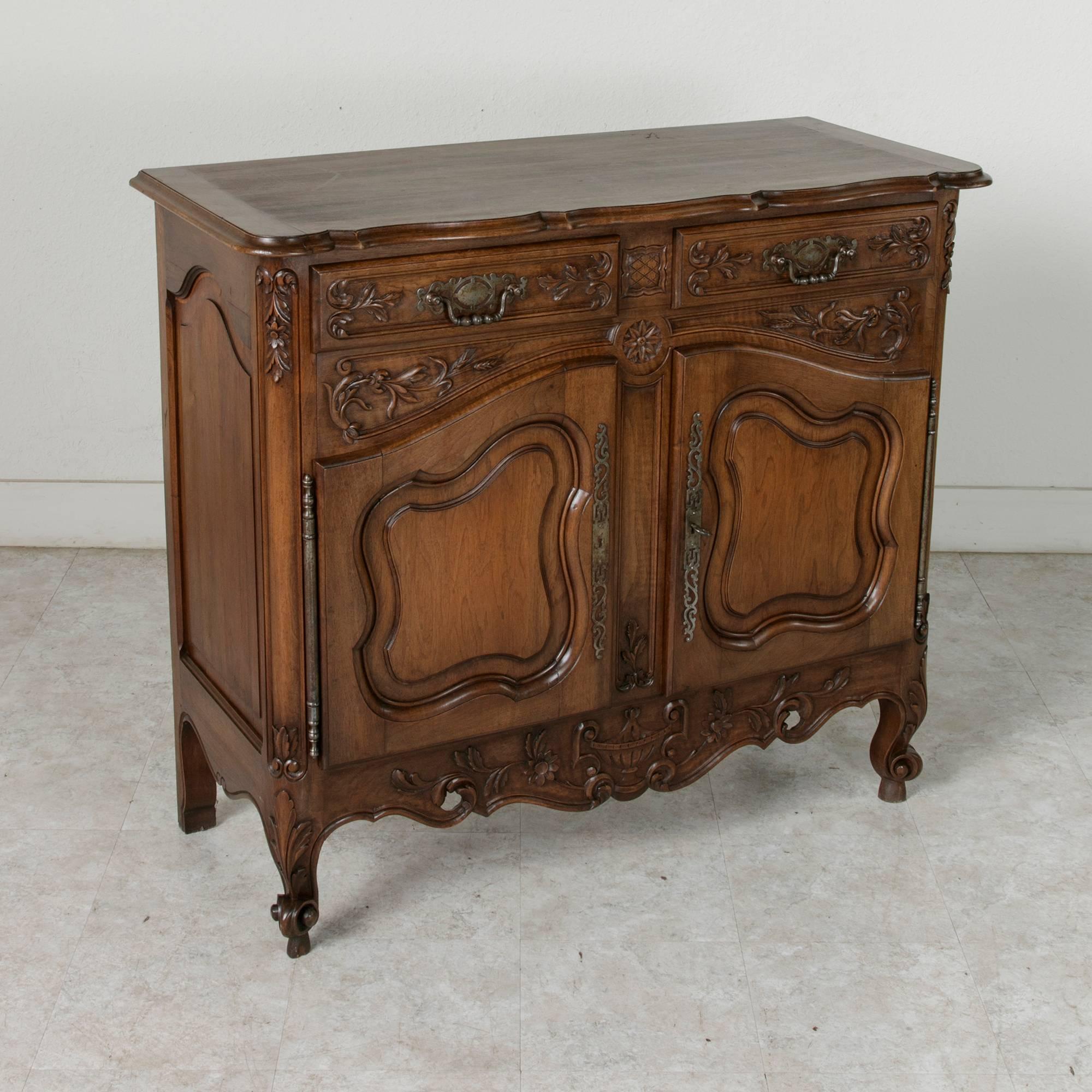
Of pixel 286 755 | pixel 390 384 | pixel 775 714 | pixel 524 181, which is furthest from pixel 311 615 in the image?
pixel 775 714

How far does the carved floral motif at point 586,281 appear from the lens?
216cm

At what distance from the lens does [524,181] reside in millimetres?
2326

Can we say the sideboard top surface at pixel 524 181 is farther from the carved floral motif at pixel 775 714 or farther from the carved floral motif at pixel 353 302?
the carved floral motif at pixel 775 714

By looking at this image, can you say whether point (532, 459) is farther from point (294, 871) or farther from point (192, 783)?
point (192, 783)

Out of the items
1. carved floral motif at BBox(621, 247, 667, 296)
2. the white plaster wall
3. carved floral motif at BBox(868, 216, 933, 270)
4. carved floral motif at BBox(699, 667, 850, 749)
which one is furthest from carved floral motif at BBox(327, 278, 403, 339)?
the white plaster wall

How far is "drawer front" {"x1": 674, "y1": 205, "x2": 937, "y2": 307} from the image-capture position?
2.25 m

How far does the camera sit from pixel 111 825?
265 cm

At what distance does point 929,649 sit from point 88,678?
166cm

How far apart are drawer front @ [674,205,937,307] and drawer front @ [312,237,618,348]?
129 millimetres

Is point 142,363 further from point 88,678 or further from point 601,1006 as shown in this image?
point 601,1006

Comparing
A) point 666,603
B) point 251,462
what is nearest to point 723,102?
point 666,603

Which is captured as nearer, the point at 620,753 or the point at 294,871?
the point at 294,871

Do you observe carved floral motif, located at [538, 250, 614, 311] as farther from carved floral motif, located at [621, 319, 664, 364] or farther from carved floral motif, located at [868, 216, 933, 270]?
carved floral motif, located at [868, 216, 933, 270]

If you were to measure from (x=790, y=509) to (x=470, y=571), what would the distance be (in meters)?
0.53
